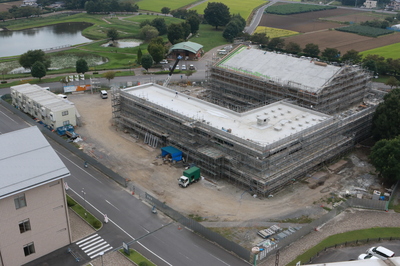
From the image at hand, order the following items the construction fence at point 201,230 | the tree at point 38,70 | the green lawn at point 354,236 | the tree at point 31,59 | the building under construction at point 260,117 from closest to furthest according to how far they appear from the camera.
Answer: the construction fence at point 201,230 → the green lawn at point 354,236 → the building under construction at point 260,117 → the tree at point 38,70 → the tree at point 31,59

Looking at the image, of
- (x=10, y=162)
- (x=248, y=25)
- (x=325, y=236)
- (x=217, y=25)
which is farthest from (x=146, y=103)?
(x=248, y=25)

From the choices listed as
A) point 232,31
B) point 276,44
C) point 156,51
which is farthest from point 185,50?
point 276,44

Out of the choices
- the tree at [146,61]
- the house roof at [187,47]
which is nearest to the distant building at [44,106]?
the tree at [146,61]

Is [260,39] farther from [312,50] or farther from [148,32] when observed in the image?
[148,32]

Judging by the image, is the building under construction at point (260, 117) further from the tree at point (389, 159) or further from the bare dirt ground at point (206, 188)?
the tree at point (389, 159)

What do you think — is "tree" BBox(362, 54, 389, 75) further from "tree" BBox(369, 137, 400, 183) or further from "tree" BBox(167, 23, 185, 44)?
"tree" BBox(167, 23, 185, 44)

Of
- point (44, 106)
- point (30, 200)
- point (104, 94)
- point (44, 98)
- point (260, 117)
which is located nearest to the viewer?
point (30, 200)

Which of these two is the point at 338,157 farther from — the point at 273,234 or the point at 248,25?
the point at 248,25

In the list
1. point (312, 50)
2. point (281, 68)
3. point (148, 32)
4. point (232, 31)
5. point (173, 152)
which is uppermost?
point (281, 68)
